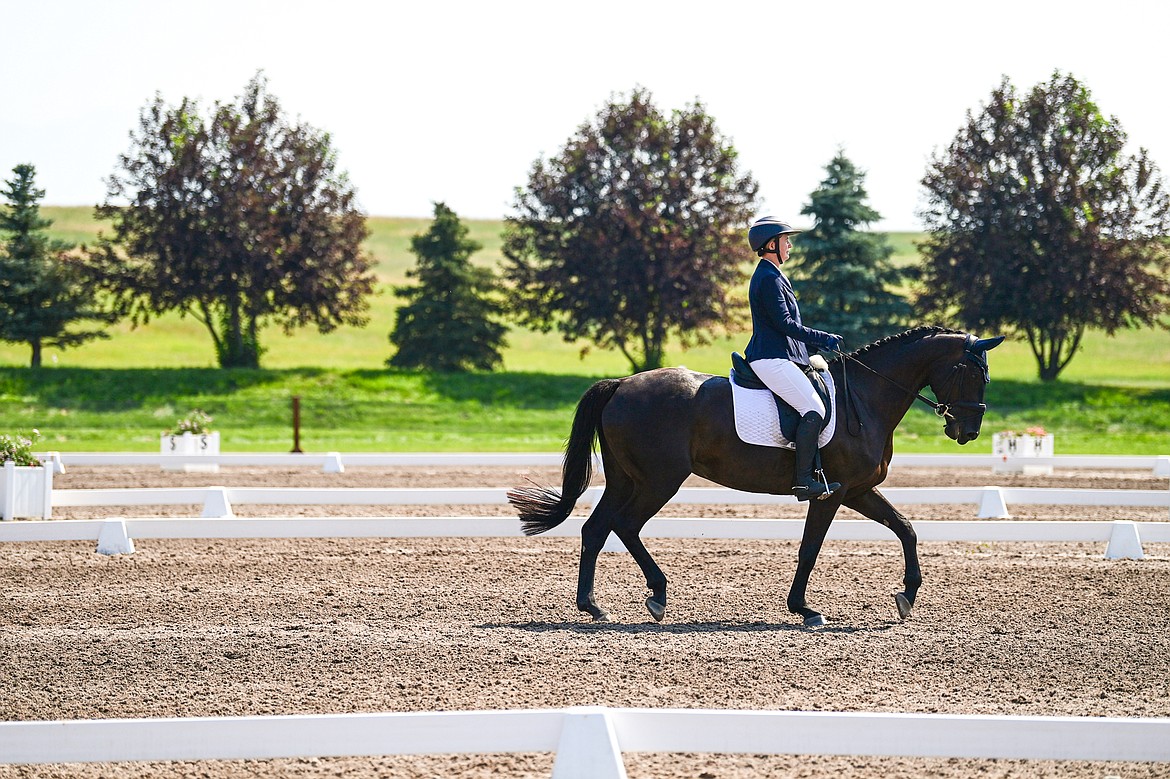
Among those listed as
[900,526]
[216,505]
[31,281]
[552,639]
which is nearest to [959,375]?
[900,526]

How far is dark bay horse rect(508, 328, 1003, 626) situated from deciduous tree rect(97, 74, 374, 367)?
36.4m

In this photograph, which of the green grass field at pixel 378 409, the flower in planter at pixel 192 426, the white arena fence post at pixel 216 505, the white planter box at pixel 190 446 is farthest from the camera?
the green grass field at pixel 378 409

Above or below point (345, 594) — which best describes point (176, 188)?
above

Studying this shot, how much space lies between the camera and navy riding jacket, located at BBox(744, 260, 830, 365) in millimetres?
7758

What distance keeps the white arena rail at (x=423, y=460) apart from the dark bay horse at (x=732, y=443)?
1117 centimetres

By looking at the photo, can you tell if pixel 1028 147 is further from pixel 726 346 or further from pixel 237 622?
pixel 237 622

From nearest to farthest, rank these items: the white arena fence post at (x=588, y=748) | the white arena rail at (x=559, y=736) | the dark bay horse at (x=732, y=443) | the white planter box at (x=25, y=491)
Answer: the white arena fence post at (x=588, y=748) → the white arena rail at (x=559, y=736) → the dark bay horse at (x=732, y=443) → the white planter box at (x=25, y=491)

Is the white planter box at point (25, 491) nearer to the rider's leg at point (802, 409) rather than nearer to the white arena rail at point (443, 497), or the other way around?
the white arena rail at point (443, 497)

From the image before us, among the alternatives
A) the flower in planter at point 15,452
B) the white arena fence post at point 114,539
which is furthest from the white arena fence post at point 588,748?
the flower in planter at point 15,452

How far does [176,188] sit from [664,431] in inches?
1529

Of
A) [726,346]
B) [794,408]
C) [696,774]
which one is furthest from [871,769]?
[726,346]

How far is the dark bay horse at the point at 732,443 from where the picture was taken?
313 inches

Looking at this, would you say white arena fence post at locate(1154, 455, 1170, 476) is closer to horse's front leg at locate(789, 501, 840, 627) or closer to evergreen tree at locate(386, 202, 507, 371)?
horse's front leg at locate(789, 501, 840, 627)

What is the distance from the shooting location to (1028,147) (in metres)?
44.2
